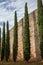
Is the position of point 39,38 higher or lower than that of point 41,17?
lower

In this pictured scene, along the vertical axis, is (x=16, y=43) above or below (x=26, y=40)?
below

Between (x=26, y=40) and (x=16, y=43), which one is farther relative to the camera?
(x=16, y=43)

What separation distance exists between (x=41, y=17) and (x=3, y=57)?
14.1 metres

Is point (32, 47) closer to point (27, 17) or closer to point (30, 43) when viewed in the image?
point (30, 43)

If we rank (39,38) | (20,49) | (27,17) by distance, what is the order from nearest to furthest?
1. (39,38)
2. (27,17)
3. (20,49)

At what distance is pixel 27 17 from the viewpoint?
25.1 metres

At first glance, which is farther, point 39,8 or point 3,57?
point 3,57

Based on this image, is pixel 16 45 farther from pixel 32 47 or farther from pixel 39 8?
pixel 39 8

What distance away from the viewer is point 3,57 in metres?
33.8

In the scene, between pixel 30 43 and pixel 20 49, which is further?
pixel 20 49

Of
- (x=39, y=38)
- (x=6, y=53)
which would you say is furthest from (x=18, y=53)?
(x=39, y=38)

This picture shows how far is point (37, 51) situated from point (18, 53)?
6.72m

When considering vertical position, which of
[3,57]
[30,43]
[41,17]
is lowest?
[3,57]

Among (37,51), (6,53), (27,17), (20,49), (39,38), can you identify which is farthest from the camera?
(6,53)
